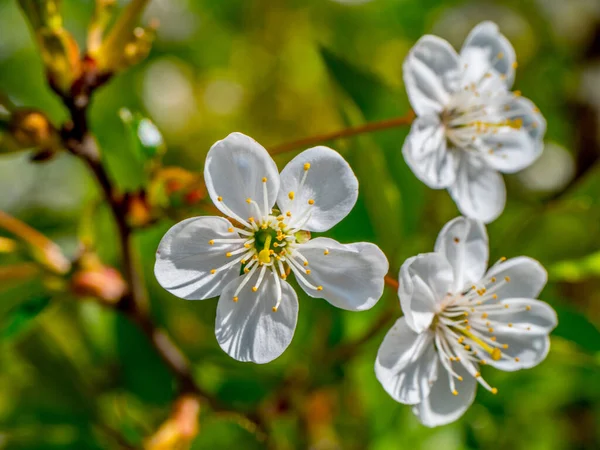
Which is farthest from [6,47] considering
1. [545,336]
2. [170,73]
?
[545,336]

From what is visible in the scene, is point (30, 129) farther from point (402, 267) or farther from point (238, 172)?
point (402, 267)

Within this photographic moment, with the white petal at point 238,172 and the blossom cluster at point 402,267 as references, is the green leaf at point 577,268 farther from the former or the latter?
the white petal at point 238,172

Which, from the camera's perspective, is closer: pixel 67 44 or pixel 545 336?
pixel 67 44

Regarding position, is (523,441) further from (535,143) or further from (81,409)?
(81,409)

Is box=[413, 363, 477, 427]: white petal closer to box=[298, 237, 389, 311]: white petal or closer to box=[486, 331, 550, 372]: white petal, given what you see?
box=[486, 331, 550, 372]: white petal

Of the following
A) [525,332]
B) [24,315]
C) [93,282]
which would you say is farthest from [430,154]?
[24,315]
